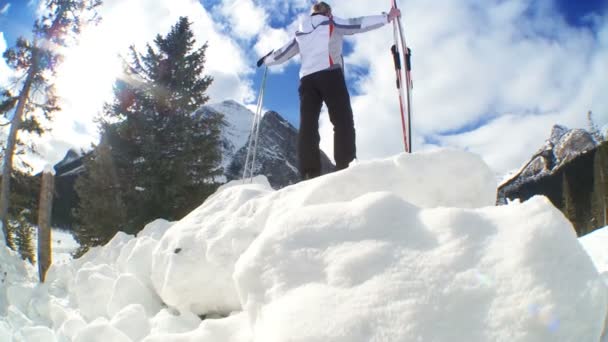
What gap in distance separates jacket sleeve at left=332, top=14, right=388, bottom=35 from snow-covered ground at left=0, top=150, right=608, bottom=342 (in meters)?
2.16

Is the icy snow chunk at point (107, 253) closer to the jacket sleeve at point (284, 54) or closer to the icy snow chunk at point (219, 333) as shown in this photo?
the jacket sleeve at point (284, 54)

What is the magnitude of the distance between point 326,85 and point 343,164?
890 mm

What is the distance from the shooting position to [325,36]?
3.95m

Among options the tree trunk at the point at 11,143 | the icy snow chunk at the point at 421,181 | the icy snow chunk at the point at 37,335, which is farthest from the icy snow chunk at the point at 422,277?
the tree trunk at the point at 11,143

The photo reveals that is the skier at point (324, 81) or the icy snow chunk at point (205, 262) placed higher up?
the skier at point (324, 81)

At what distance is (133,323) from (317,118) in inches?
108

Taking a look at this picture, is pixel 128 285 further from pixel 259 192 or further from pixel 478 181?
pixel 478 181

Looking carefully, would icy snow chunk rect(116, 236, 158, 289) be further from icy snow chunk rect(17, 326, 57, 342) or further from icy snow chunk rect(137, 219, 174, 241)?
icy snow chunk rect(137, 219, 174, 241)

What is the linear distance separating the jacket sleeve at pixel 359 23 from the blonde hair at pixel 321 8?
0.20m

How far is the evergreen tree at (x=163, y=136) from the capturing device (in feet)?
30.0

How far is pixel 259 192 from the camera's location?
3211 mm

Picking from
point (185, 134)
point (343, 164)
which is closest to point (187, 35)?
point (185, 134)

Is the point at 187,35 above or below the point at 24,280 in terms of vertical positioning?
above

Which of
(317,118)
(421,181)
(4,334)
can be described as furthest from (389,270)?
(317,118)
